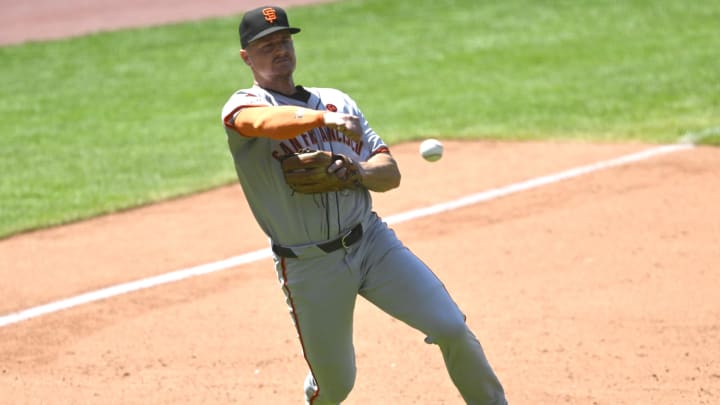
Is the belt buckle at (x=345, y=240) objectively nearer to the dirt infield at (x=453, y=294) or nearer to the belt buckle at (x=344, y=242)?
the belt buckle at (x=344, y=242)

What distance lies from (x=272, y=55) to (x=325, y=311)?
1.17 meters

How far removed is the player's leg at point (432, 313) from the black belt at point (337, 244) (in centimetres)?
12

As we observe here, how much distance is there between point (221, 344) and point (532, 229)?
3141 mm

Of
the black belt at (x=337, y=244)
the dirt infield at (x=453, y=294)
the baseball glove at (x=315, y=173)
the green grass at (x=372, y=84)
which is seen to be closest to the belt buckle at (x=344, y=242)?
the black belt at (x=337, y=244)

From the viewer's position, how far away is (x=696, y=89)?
14.4 meters

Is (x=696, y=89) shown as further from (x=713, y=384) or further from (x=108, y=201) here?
(x=713, y=384)

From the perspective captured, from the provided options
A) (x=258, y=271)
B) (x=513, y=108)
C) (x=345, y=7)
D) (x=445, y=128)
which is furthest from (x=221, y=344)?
(x=345, y=7)

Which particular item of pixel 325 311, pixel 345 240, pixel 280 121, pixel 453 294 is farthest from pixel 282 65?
pixel 453 294

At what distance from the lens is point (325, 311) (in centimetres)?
534

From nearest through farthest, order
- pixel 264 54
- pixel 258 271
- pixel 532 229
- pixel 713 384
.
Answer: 1. pixel 264 54
2. pixel 713 384
3. pixel 258 271
4. pixel 532 229

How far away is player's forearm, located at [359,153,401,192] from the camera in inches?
208

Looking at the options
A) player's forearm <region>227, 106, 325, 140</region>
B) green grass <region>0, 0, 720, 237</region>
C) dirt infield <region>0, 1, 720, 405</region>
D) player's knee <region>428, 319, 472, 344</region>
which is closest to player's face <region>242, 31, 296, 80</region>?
player's forearm <region>227, 106, 325, 140</region>

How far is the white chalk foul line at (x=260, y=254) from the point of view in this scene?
8.27 m

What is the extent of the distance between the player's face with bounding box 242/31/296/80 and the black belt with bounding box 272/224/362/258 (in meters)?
0.77
